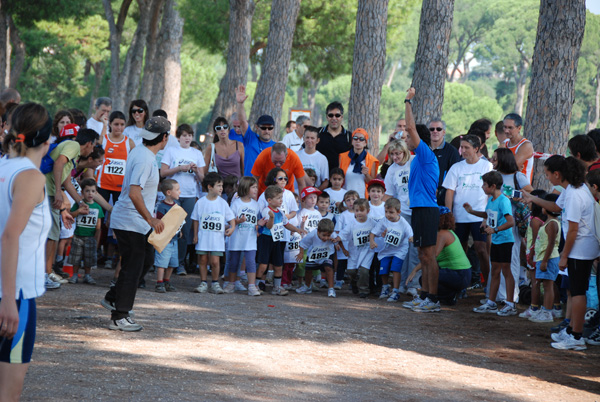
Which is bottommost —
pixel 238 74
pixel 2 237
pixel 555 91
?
pixel 2 237

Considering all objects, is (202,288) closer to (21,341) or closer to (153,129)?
(153,129)

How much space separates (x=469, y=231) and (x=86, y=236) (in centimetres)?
500

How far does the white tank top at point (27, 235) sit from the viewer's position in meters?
3.47

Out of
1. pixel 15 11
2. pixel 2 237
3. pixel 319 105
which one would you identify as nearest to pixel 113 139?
pixel 2 237

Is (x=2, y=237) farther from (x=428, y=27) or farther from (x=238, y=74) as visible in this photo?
(x=238, y=74)

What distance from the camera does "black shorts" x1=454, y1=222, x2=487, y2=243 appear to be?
983 centimetres

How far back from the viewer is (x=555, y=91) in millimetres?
11398

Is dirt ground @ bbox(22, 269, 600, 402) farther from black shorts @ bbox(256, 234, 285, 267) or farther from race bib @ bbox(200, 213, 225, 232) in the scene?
race bib @ bbox(200, 213, 225, 232)

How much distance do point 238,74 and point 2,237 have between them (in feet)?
52.6

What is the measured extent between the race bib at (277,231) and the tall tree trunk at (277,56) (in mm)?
7173

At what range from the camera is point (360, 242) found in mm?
10102

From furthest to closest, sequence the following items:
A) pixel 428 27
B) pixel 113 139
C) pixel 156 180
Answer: pixel 428 27 < pixel 113 139 < pixel 156 180

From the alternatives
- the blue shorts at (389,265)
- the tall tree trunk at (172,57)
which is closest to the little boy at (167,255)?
the blue shorts at (389,265)

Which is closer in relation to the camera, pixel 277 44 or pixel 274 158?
pixel 274 158
